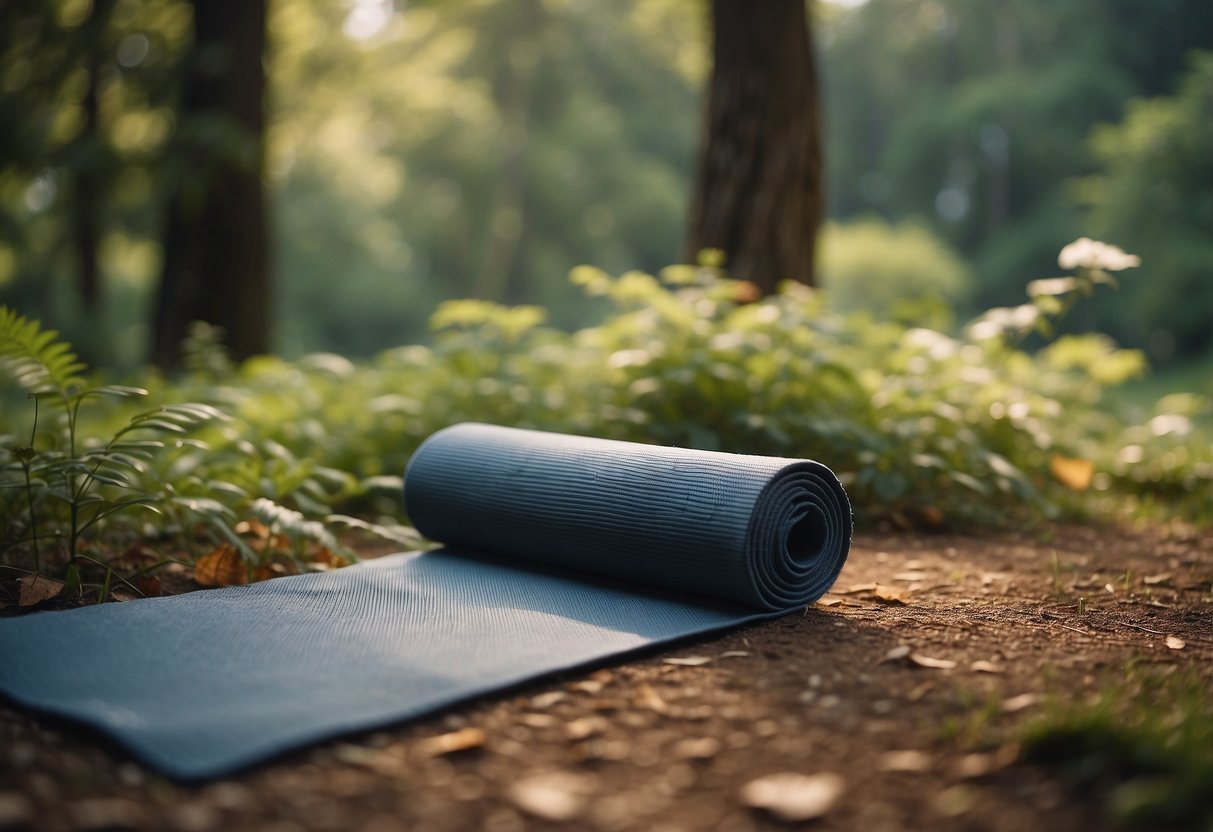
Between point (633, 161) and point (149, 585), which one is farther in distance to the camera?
point (633, 161)

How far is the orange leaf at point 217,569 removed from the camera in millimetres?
3219

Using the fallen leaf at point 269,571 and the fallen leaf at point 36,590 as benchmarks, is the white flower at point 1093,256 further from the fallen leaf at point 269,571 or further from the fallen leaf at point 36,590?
the fallen leaf at point 36,590

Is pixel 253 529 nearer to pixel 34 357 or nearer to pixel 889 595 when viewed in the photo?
pixel 34 357

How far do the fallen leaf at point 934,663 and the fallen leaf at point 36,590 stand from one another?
91.8 inches

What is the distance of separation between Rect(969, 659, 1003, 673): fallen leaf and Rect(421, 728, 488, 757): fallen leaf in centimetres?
113

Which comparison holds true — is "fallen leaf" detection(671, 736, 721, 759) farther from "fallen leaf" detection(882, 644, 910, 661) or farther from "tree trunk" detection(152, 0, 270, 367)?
"tree trunk" detection(152, 0, 270, 367)

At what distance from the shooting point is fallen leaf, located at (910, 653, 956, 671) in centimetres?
232

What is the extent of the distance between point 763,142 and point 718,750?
4.82 m

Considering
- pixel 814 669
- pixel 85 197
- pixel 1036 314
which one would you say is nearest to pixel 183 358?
pixel 85 197

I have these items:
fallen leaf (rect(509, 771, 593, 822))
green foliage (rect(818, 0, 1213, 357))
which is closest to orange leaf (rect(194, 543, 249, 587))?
fallen leaf (rect(509, 771, 593, 822))

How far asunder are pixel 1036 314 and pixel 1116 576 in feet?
4.48

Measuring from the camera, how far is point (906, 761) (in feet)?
5.88

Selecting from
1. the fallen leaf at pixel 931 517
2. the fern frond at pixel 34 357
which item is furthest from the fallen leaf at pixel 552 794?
the fallen leaf at pixel 931 517

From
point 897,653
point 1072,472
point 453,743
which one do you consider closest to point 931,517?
point 1072,472
